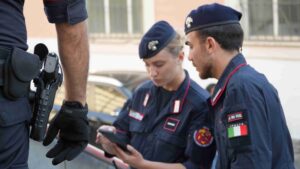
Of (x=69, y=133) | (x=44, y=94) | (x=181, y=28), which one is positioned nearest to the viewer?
(x=44, y=94)

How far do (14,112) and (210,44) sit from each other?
3.49ft

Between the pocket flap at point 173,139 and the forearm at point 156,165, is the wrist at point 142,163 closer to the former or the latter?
the forearm at point 156,165

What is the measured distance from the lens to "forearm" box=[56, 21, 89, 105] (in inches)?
99.6

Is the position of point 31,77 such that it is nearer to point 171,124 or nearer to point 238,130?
point 238,130

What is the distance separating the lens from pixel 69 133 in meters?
2.55

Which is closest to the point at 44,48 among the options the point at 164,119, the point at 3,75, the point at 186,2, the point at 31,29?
the point at 3,75

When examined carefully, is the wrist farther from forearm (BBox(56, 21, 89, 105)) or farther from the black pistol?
the black pistol

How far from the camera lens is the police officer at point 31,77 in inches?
88.3

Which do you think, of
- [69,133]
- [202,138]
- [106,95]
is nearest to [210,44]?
[202,138]

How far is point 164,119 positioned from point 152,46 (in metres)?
0.42

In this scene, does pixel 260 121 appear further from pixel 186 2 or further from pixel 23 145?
pixel 186 2

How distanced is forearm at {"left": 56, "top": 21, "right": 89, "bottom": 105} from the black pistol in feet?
0.28

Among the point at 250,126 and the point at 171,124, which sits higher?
the point at 250,126

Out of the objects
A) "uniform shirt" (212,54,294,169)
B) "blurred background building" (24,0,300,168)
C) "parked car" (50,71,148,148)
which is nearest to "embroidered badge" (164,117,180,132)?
"uniform shirt" (212,54,294,169)
